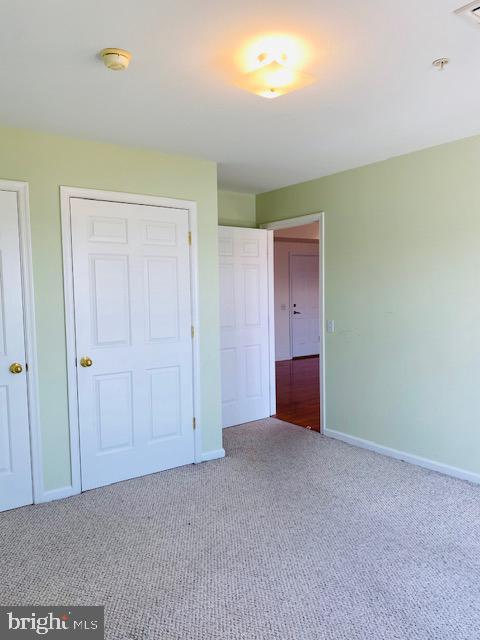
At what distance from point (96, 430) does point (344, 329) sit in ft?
7.57

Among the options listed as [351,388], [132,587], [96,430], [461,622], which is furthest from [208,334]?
[461,622]

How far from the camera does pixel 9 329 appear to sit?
2.91 meters

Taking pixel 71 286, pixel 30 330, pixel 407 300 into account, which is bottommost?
pixel 30 330

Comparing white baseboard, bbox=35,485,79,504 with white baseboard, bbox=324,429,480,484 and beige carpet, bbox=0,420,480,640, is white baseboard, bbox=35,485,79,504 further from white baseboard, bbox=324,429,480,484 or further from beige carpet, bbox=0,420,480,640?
white baseboard, bbox=324,429,480,484

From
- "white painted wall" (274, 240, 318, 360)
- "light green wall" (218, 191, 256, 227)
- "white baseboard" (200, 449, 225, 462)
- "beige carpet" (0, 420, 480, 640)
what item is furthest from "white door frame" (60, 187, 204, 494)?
"white painted wall" (274, 240, 318, 360)

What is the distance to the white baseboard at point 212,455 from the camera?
376 centimetres

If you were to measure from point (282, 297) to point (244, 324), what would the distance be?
13.3 ft

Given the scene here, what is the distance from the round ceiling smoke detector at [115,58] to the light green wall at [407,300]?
7.87 feet

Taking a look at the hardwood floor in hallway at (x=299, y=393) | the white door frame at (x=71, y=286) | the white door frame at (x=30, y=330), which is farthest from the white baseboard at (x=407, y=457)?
the white door frame at (x=30, y=330)

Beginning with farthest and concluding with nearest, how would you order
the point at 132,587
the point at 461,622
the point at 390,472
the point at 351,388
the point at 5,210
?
1. the point at 351,388
2. the point at 390,472
3. the point at 5,210
4. the point at 132,587
5. the point at 461,622

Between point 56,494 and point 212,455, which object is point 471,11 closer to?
point 212,455

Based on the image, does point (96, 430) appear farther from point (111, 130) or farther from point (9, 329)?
point (111, 130)

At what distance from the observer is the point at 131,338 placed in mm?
3375

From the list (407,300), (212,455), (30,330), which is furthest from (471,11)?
(212,455)
